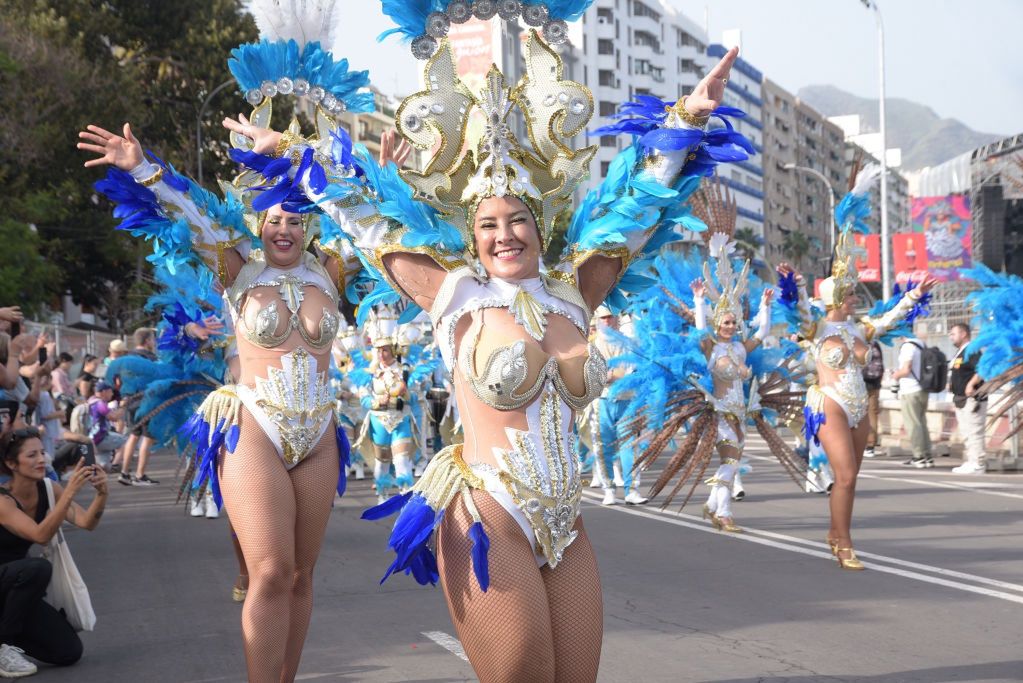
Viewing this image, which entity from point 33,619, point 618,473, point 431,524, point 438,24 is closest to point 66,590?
point 33,619

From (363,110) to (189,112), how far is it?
31074 mm

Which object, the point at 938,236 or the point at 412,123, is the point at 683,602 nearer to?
the point at 412,123

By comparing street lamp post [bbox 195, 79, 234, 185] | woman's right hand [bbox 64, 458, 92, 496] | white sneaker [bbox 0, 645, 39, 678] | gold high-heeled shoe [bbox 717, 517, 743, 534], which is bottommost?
white sneaker [bbox 0, 645, 39, 678]

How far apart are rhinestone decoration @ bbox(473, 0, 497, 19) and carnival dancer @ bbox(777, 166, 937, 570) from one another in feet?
17.7

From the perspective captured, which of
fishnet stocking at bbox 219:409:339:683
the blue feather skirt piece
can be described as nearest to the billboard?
fishnet stocking at bbox 219:409:339:683

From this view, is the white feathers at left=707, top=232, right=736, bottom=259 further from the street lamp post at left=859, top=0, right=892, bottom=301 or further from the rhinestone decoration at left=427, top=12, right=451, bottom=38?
the street lamp post at left=859, top=0, right=892, bottom=301

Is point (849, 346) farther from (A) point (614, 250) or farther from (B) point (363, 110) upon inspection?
(A) point (614, 250)

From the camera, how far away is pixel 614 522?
11.7 meters

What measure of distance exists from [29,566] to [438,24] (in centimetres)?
394

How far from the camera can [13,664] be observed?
6621 millimetres

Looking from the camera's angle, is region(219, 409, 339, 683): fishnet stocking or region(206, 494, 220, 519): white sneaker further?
region(206, 494, 220, 519): white sneaker

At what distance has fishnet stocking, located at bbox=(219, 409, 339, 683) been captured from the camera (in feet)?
16.4

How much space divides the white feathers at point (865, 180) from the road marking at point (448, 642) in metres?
4.63

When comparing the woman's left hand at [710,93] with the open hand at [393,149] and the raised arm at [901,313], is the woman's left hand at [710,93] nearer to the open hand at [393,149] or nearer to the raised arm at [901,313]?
the open hand at [393,149]
